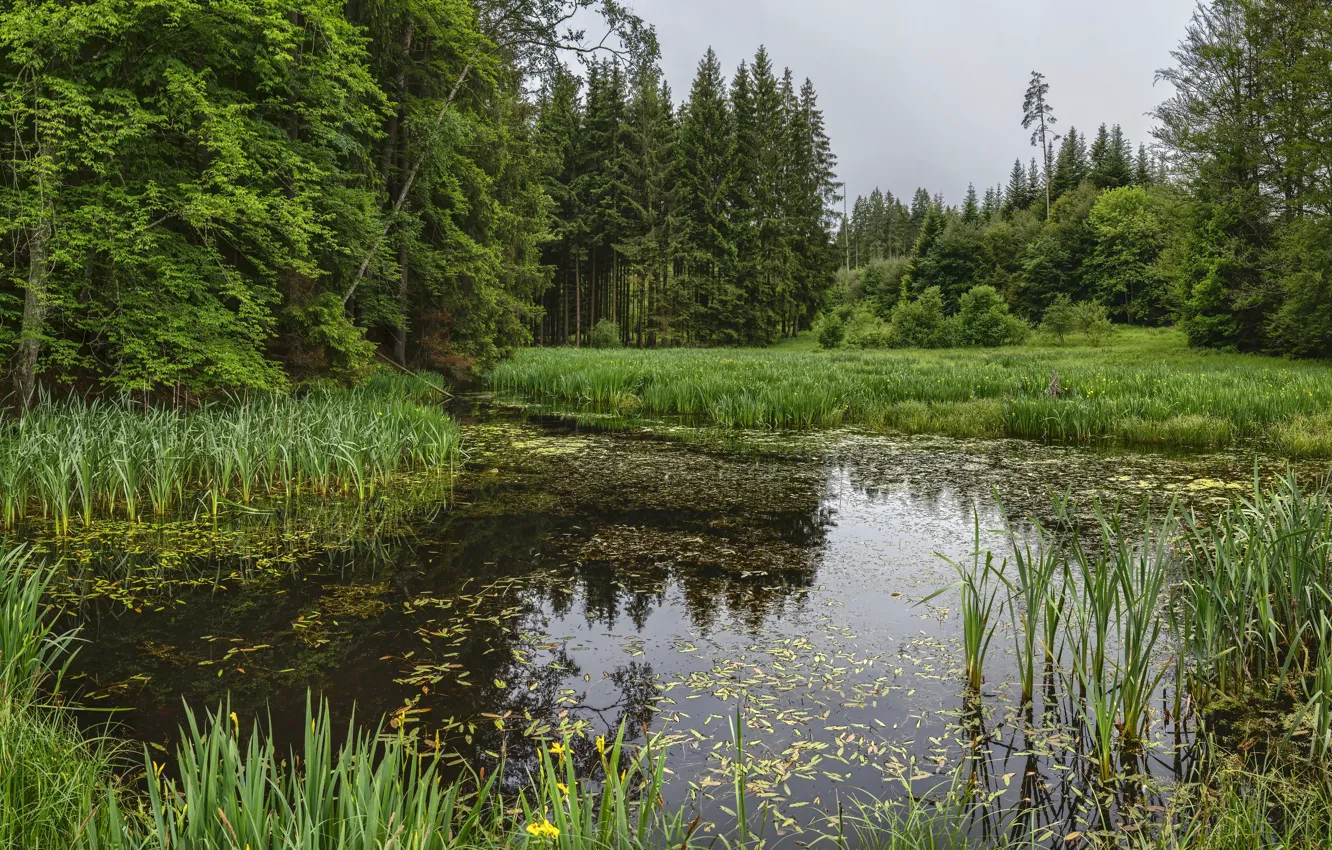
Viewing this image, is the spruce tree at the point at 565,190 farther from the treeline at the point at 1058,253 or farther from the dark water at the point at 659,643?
the dark water at the point at 659,643

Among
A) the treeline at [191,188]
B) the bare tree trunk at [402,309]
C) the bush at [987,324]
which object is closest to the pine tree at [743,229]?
the bush at [987,324]

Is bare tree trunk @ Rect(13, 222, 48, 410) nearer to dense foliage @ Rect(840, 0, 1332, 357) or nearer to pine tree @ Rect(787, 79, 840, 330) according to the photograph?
dense foliage @ Rect(840, 0, 1332, 357)

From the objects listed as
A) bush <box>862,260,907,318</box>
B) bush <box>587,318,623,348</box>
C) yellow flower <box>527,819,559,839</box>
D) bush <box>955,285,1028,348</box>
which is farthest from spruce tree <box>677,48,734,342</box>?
yellow flower <box>527,819,559,839</box>

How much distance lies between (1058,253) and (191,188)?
4186 centimetres

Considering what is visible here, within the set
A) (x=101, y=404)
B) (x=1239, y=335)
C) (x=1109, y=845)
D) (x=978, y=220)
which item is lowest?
(x=1109, y=845)

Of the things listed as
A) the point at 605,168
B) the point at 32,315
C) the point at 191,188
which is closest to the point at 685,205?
the point at 605,168

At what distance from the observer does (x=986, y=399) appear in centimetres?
1302

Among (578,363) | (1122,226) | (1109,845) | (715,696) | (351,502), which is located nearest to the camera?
(1109,845)

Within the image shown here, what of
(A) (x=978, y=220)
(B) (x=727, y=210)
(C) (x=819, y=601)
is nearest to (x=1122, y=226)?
(A) (x=978, y=220)

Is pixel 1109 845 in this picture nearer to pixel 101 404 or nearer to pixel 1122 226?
pixel 101 404

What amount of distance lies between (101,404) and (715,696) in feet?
27.8

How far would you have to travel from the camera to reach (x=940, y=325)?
33625mm

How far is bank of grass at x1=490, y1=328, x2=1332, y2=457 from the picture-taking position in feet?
34.4

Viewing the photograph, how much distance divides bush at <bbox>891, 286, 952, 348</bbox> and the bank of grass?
14.0 metres
